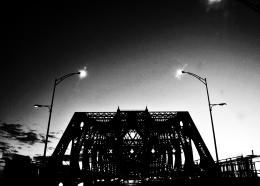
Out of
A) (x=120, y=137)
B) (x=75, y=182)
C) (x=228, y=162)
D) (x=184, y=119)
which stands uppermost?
(x=184, y=119)

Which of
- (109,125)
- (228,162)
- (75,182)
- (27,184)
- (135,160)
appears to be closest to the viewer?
(27,184)

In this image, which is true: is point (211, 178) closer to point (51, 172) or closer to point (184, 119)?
point (184, 119)

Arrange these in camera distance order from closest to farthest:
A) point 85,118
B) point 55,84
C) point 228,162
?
point 228,162
point 55,84
point 85,118


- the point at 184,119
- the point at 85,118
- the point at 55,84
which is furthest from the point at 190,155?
the point at 55,84

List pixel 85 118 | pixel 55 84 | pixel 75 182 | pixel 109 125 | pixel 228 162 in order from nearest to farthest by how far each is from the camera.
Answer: pixel 228 162
pixel 75 182
pixel 55 84
pixel 85 118
pixel 109 125

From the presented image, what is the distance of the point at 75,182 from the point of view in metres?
21.2

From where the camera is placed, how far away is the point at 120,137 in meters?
27.7

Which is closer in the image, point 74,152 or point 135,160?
point 74,152

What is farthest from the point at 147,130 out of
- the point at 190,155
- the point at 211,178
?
the point at 211,178

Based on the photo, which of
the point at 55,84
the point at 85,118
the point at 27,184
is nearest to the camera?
the point at 27,184

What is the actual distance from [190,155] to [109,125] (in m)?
9.97

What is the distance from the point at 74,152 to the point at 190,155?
12.8 m

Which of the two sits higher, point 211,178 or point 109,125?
point 109,125

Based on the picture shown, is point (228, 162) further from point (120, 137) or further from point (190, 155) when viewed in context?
point (120, 137)
